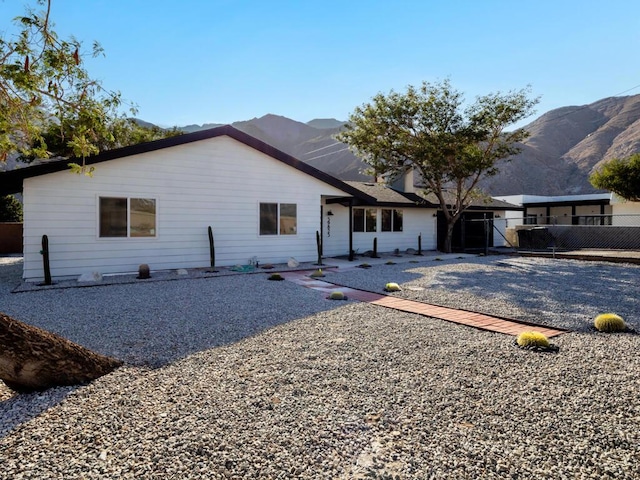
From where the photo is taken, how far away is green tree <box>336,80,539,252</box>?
14906 mm

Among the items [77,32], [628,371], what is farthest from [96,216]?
[628,371]

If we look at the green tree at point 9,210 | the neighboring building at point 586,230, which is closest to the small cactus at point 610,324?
the neighboring building at point 586,230

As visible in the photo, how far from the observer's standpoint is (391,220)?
56.2 ft

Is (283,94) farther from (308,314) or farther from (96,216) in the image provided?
(308,314)

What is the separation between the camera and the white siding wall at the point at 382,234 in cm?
1545

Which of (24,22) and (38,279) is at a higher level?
(24,22)

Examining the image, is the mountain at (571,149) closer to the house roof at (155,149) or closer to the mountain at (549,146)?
the mountain at (549,146)

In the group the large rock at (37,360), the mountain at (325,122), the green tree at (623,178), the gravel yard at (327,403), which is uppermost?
the mountain at (325,122)

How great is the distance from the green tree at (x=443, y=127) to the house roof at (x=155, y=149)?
3.47m

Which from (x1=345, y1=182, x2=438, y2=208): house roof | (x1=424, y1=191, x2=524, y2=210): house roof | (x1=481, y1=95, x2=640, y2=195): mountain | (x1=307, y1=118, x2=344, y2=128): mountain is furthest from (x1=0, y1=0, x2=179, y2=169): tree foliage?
(x1=307, y1=118, x2=344, y2=128): mountain

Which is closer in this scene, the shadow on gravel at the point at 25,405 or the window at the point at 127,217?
the shadow on gravel at the point at 25,405

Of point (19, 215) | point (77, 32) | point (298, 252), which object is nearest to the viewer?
point (77, 32)

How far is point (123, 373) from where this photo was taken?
3605 millimetres

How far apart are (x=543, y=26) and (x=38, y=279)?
56.0 ft
